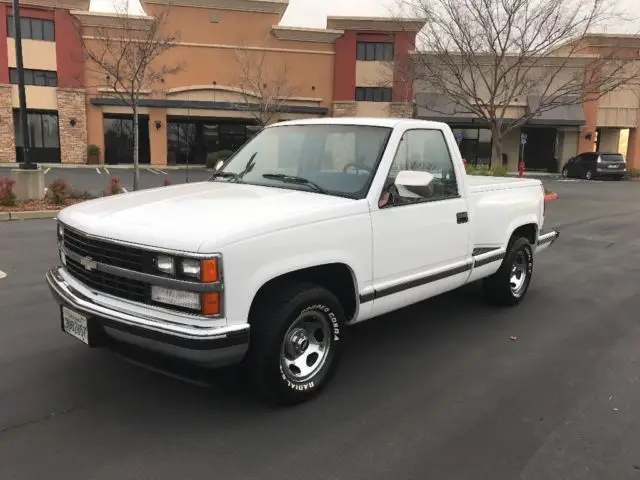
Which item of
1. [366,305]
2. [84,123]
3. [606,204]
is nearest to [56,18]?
[84,123]

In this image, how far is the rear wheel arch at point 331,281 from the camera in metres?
3.59

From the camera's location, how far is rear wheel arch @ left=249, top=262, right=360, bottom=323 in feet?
11.8

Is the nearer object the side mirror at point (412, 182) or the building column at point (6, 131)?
the side mirror at point (412, 182)

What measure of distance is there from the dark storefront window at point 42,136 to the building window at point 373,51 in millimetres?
19161

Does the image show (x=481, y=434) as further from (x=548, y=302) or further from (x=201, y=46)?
(x=201, y=46)

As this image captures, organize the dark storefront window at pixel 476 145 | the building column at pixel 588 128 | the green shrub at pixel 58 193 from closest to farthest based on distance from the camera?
the green shrub at pixel 58 193
the building column at pixel 588 128
the dark storefront window at pixel 476 145

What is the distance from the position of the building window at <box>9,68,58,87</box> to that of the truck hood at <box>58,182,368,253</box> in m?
33.4

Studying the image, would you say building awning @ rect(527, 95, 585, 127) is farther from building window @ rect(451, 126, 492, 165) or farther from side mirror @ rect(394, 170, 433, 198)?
side mirror @ rect(394, 170, 433, 198)

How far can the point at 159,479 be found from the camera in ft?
9.65

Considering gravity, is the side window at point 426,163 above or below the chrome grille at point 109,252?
above

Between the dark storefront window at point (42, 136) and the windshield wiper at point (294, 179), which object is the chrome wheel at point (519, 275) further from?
the dark storefront window at point (42, 136)

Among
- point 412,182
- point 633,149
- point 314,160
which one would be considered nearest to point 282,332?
point 412,182

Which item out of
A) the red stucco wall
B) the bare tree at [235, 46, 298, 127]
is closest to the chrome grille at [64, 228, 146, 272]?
the bare tree at [235, 46, 298, 127]

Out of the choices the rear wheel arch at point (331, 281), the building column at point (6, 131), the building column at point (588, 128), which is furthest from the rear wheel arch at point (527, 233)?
the building column at point (588, 128)
